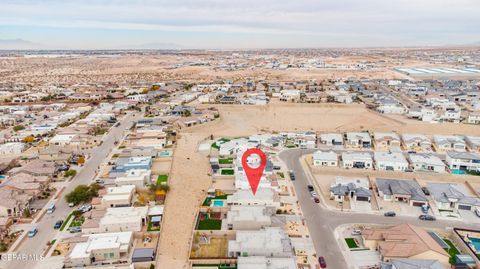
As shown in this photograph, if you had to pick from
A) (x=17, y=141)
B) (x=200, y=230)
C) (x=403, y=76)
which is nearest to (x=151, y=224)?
(x=200, y=230)

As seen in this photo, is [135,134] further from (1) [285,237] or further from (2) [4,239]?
(1) [285,237]

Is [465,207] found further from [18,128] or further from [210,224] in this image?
[18,128]

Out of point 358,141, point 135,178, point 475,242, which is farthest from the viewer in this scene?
point 358,141

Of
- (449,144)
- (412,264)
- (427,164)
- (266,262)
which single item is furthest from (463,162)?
(266,262)

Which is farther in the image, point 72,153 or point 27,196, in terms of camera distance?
point 72,153

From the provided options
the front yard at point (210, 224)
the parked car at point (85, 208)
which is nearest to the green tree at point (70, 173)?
the parked car at point (85, 208)

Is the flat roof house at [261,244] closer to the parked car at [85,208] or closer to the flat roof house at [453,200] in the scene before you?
the parked car at [85,208]

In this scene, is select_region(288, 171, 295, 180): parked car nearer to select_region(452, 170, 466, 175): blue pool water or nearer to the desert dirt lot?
the desert dirt lot
